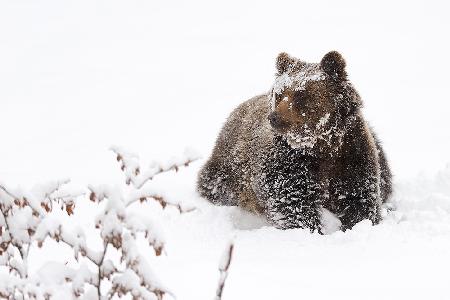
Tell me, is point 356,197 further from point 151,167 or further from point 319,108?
point 151,167

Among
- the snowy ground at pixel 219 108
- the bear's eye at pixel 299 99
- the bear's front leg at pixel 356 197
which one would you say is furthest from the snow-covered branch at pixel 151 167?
the bear's front leg at pixel 356 197

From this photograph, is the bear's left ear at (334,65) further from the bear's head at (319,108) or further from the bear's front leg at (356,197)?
the bear's front leg at (356,197)

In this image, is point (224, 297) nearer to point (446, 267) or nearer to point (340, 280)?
point (340, 280)

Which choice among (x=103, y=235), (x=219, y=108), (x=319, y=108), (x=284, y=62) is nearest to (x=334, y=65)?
(x=319, y=108)

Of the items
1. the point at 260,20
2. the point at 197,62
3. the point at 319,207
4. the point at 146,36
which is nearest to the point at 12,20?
the point at 146,36

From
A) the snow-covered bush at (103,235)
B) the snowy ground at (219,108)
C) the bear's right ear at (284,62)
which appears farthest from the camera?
the bear's right ear at (284,62)

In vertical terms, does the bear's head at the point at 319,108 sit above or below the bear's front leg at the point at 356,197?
above

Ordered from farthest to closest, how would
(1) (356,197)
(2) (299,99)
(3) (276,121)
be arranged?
1. (1) (356,197)
2. (2) (299,99)
3. (3) (276,121)

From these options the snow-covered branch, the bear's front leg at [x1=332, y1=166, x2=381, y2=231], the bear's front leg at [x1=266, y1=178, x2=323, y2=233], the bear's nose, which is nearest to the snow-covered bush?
the snow-covered branch

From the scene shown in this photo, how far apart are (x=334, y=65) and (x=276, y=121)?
2.18 ft

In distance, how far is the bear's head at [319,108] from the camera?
215 inches

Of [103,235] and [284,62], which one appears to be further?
[284,62]

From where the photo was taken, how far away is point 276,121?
A: 5.40 m

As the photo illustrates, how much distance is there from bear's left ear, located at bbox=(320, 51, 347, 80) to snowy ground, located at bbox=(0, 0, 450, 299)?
1243 mm
